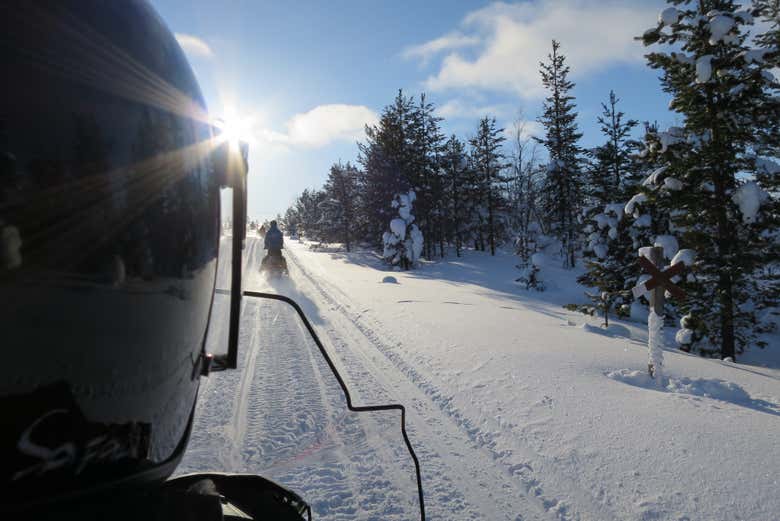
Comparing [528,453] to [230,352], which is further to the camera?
[528,453]

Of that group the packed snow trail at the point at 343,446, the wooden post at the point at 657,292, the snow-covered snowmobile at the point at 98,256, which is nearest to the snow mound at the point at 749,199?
the wooden post at the point at 657,292

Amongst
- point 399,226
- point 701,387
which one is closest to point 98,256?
point 701,387

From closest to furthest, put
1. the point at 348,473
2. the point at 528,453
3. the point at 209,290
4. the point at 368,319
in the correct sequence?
the point at 209,290, the point at 348,473, the point at 528,453, the point at 368,319

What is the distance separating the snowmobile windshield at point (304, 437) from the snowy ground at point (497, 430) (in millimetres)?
15

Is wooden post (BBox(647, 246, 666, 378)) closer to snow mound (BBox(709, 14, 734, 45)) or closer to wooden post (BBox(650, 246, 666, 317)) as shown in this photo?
wooden post (BBox(650, 246, 666, 317))

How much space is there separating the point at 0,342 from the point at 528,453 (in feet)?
12.7

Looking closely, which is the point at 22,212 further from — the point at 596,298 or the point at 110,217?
the point at 596,298

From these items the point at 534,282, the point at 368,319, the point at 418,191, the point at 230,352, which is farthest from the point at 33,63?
the point at 418,191

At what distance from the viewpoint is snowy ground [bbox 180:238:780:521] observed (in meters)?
2.96

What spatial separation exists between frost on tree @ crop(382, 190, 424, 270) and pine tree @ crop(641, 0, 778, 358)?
1824 cm

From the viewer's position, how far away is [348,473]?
3.13m

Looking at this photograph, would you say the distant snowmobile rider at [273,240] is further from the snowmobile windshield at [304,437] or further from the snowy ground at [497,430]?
the snowmobile windshield at [304,437]

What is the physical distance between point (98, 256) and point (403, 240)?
2721cm

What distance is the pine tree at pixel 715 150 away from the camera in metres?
9.27
